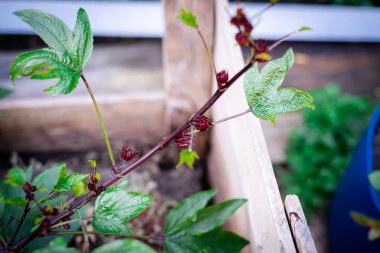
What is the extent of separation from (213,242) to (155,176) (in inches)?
22.9

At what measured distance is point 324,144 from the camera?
151 centimetres

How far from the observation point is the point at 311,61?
204 centimetres

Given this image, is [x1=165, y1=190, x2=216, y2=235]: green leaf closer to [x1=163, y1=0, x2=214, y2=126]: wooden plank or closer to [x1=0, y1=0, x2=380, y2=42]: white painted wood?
[x1=163, y1=0, x2=214, y2=126]: wooden plank

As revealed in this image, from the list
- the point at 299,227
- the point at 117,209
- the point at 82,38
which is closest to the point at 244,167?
the point at 299,227

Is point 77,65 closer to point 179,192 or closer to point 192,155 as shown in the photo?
point 192,155

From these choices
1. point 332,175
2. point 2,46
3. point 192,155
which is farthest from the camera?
point 2,46

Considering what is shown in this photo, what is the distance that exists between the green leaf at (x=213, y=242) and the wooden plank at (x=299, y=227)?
187 mm

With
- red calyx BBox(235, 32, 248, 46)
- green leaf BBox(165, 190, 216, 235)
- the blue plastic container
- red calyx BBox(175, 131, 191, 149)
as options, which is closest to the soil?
green leaf BBox(165, 190, 216, 235)

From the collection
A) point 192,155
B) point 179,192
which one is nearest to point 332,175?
point 179,192

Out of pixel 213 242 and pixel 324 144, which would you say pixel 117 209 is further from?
pixel 324 144

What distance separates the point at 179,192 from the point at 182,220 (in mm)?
495

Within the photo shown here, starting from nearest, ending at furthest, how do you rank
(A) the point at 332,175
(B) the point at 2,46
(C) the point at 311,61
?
(A) the point at 332,175 → (B) the point at 2,46 → (C) the point at 311,61

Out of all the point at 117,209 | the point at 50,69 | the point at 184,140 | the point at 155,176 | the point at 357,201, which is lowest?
the point at 357,201

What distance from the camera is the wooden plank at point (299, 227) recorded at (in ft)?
1.67
